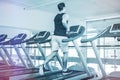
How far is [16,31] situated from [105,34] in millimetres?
5000

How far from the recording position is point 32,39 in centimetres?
475

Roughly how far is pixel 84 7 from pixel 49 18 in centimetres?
188

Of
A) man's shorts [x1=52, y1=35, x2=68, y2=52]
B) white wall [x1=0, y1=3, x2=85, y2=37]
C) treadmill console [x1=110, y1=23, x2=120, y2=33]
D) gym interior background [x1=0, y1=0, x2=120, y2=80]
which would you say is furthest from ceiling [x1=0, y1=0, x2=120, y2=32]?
treadmill console [x1=110, y1=23, x2=120, y2=33]

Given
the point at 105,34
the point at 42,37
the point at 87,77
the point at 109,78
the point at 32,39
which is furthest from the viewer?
the point at 32,39

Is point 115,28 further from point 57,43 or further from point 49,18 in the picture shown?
point 49,18

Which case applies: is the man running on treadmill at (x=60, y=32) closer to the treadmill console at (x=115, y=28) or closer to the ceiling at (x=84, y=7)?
the treadmill console at (x=115, y=28)

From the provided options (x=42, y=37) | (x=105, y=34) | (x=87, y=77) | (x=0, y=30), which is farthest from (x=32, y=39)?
(x=0, y=30)

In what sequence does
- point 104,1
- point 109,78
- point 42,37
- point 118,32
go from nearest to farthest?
1. point 118,32
2. point 109,78
3. point 42,37
4. point 104,1

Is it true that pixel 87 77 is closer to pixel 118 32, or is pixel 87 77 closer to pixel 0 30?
pixel 118 32

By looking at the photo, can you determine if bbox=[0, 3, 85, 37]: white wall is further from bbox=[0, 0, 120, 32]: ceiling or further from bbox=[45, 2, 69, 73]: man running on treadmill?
bbox=[45, 2, 69, 73]: man running on treadmill

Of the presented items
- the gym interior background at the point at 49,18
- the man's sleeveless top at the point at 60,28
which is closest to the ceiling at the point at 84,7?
the gym interior background at the point at 49,18

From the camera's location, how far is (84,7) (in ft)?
25.3

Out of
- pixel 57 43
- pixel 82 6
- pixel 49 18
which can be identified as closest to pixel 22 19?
pixel 49 18

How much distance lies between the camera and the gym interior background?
6684 mm
